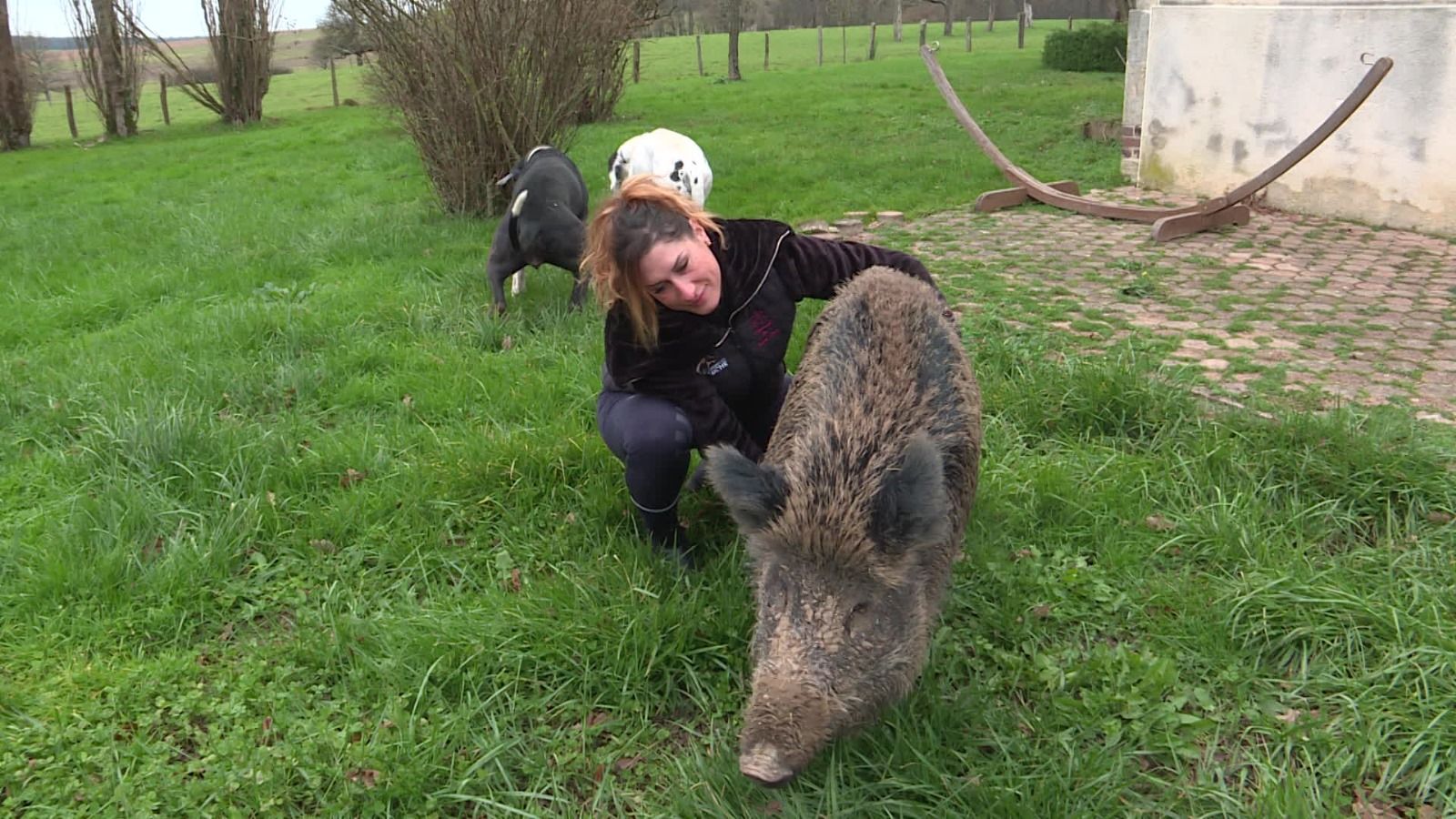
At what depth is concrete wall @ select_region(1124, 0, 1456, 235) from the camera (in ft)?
24.4

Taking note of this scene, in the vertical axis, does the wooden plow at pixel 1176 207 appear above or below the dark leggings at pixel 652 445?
above

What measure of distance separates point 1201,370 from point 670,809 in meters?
3.69

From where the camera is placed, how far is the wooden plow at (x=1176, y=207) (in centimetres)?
690

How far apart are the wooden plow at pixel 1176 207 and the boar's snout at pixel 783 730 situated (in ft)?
22.1

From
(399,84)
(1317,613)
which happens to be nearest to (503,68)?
(399,84)

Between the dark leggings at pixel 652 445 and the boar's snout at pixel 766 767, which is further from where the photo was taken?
the dark leggings at pixel 652 445

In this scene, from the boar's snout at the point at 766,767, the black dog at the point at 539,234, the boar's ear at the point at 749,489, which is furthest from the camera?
the black dog at the point at 539,234

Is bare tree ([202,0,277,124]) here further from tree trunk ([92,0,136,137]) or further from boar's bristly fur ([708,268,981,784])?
boar's bristly fur ([708,268,981,784])

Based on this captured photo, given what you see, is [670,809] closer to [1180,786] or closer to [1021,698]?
[1021,698]

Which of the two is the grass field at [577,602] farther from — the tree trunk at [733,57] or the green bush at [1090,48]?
the tree trunk at [733,57]

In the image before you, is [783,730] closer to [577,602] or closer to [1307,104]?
[577,602]

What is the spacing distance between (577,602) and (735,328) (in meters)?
1.12

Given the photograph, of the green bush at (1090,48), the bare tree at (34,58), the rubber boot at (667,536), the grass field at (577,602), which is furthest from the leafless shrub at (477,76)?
the bare tree at (34,58)

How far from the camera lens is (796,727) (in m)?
2.14
